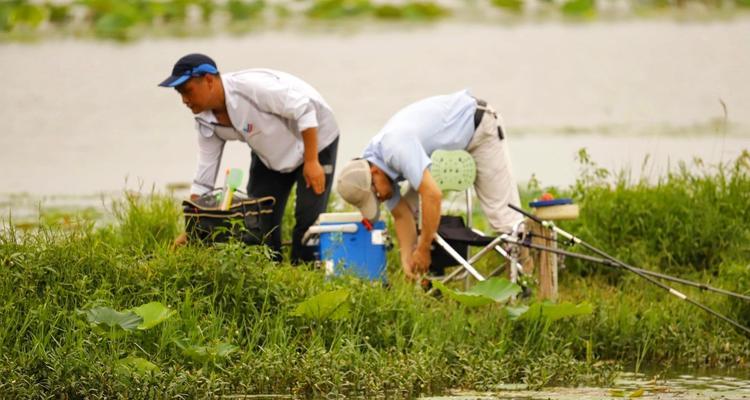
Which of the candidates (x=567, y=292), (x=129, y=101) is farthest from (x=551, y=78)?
(x=567, y=292)

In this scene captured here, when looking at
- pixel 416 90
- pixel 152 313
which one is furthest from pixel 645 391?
pixel 416 90

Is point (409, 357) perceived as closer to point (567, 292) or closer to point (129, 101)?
point (567, 292)

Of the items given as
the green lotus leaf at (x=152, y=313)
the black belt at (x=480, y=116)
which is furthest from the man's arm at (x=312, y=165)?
the green lotus leaf at (x=152, y=313)

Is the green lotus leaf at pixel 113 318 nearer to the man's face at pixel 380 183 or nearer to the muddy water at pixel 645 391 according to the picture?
the muddy water at pixel 645 391

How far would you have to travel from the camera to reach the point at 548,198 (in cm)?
704

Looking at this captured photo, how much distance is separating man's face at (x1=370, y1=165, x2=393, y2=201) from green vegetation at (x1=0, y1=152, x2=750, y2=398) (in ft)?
1.44

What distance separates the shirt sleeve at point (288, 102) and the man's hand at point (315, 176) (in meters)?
0.22

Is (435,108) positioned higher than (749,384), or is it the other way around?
(435,108)

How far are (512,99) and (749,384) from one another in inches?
378

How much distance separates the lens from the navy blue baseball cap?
6.80 metres

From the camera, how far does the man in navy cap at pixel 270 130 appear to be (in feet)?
22.9

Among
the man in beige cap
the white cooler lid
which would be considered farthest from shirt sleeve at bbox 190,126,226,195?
the man in beige cap

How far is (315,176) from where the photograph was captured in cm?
727

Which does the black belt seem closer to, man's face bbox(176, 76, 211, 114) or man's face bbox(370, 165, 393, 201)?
man's face bbox(370, 165, 393, 201)
